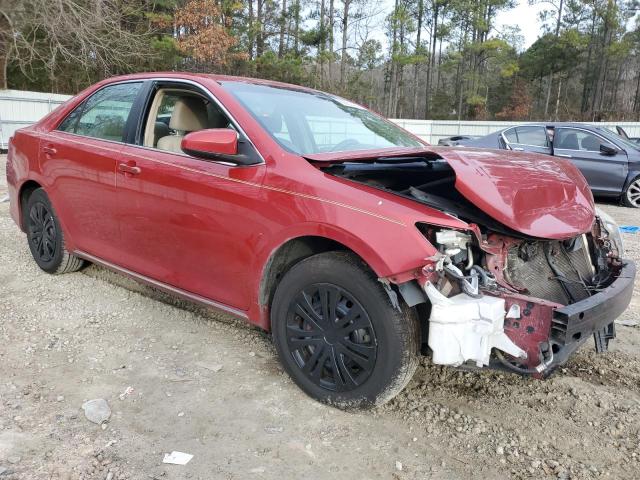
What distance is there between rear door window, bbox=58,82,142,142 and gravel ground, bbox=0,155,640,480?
1373 millimetres

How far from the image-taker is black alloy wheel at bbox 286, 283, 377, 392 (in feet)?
8.11

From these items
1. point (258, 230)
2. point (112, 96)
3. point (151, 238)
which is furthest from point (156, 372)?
point (112, 96)

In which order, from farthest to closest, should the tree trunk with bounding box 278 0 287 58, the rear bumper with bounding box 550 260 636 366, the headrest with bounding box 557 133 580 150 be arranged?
the tree trunk with bounding box 278 0 287 58 < the headrest with bounding box 557 133 580 150 < the rear bumper with bounding box 550 260 636 366

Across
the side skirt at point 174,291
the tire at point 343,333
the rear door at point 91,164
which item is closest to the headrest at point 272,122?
the tire at point 343,333

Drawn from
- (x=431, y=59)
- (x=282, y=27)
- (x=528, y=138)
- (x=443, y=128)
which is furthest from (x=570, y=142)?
(x=431, y=59)

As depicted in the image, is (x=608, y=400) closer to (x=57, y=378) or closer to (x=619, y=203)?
(x=57, y=378)

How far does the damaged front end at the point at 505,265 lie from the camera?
220cm

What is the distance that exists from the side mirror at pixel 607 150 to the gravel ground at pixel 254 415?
6.59 metres

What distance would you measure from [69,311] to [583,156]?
8808 mm

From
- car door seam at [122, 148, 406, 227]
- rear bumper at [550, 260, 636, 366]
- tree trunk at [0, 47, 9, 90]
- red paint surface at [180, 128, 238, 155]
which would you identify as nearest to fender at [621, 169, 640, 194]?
rear bumper at [550, 260, 636, 366]

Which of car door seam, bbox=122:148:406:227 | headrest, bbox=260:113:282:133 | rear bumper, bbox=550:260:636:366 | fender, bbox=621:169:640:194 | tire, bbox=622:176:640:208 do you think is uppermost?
headrest, bbox=260:113:282:133

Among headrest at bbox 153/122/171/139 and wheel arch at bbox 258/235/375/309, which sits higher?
headrest at bbox 153/122/171/139

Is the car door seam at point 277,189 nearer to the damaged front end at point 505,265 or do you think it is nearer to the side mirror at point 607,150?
the damaged front end at point 505,265

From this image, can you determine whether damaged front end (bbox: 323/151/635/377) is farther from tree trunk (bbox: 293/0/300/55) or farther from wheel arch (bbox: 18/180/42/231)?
tree trunk (bbox: 293/0/300/55)
